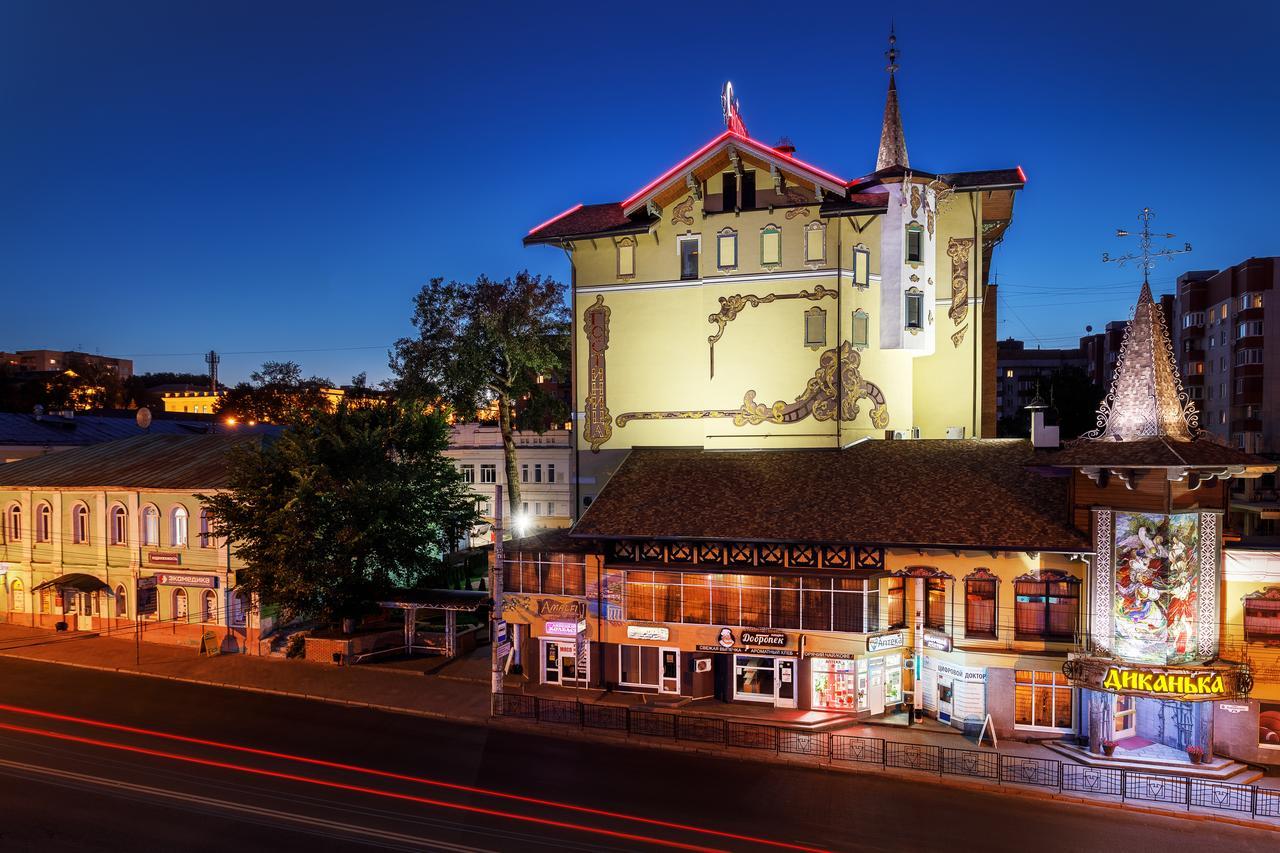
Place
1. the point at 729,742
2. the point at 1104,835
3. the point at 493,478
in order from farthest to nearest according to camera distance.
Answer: the point at 493,478 → the point at 729,742 → the point at 1104,835

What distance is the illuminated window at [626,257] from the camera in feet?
125

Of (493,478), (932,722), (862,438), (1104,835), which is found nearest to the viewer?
(1104,835)

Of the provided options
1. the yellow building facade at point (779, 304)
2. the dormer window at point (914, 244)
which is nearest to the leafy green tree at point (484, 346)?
the yellow building facade at point (779, 304)

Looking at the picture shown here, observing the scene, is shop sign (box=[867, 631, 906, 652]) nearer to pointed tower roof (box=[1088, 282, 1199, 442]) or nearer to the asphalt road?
the asphalt road

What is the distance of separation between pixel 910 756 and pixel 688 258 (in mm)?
23767

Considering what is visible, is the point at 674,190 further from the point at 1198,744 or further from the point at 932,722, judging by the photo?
the point at 1198,744

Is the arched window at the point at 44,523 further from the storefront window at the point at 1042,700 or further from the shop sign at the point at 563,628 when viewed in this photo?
the storefront window at the point at 1042,700

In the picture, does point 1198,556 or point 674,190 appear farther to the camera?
point 674,190

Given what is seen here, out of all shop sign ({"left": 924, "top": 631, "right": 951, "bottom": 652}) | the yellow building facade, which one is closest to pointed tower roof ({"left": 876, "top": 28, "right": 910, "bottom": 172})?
the yellow building facade

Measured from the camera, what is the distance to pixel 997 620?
2586cm

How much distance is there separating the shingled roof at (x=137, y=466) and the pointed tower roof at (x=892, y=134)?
32082 millimetres

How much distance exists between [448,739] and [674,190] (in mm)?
25644

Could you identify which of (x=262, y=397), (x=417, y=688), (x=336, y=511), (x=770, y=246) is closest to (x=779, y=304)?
(x=770, y=246)

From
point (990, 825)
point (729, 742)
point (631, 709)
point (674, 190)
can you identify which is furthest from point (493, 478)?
point (990, 825)
